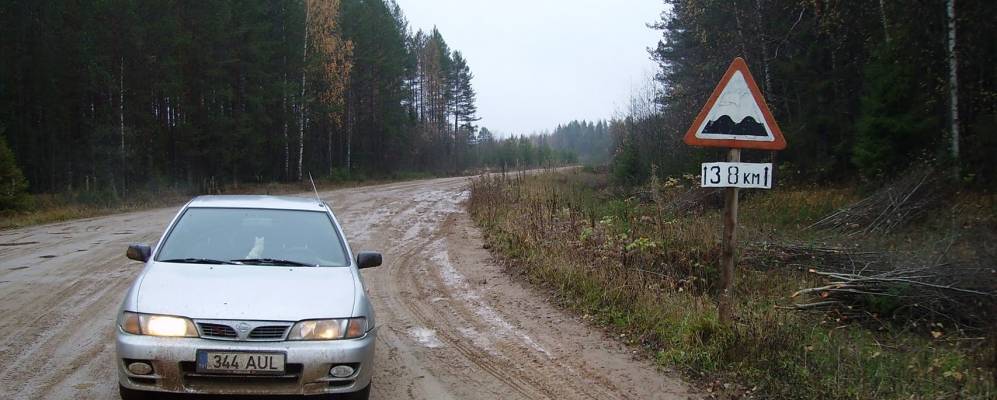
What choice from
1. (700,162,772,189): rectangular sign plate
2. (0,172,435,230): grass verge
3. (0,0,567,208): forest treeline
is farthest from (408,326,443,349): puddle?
(0,0,567,208): forest treeline

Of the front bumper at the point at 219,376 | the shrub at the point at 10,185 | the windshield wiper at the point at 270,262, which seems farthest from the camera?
the shrub at the point at 10,185

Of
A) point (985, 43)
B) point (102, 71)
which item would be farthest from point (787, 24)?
point (102, 71)

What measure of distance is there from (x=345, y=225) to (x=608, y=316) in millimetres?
10099

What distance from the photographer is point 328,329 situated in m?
4.04

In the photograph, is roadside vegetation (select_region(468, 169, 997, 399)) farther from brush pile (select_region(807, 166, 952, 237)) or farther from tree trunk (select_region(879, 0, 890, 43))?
tree trunk (select_region(879, 0, 890, 43))

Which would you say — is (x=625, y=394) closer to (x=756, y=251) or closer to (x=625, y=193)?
(x=756, y=251)

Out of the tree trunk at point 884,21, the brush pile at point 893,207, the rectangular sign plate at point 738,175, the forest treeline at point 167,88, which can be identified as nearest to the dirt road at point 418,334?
the rectangular sign plate at point 738,175

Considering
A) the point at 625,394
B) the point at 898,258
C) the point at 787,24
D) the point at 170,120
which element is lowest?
the point at 625,394

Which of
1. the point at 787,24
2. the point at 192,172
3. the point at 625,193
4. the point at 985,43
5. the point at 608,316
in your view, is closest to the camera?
the point at 608,316

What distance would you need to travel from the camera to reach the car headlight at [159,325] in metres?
3.85

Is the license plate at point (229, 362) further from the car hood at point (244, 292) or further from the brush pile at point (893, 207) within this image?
the brush pile at point (893, 207)

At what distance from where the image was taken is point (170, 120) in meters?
31.4

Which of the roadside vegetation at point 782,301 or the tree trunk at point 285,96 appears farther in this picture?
the tree trunk at point 285,96

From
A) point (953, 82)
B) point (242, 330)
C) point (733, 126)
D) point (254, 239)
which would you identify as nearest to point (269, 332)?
point (242, 330)
